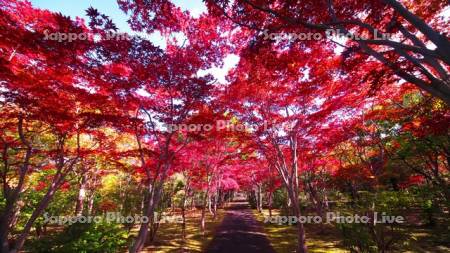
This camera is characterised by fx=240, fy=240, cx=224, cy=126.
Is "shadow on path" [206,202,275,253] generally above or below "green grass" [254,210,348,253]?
below

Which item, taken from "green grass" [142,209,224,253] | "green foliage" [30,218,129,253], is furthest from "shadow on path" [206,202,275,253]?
"green foliage" [30,218,129,253]

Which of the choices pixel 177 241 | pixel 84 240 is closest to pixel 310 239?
pixel 177 241

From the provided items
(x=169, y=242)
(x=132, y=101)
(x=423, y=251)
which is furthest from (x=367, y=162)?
(x=132, y=101)

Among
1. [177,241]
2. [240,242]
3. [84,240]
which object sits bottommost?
[240,242]

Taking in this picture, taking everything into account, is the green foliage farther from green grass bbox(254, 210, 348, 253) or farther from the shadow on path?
green grass bbox(254, 210, 348, 253)

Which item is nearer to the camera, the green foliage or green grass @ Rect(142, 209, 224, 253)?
the green foliage

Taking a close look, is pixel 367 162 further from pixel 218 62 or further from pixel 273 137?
pixel 218 62

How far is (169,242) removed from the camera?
47.6 feet

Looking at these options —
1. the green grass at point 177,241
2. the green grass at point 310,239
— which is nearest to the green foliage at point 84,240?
the green grass at point 177,241

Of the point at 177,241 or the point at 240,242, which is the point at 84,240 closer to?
the point at 177,241

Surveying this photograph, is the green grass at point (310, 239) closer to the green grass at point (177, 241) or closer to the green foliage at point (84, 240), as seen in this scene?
the green grass at point (177, 241)

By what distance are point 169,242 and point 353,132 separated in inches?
517

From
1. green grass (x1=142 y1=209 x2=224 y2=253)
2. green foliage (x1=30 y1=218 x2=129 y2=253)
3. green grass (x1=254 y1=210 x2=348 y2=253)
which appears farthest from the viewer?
green grass (x1=142 y1=209 x2=224 y2=253)

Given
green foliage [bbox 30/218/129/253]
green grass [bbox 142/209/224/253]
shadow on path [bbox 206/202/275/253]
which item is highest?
green foliage [bbox 30/218/129/253]
